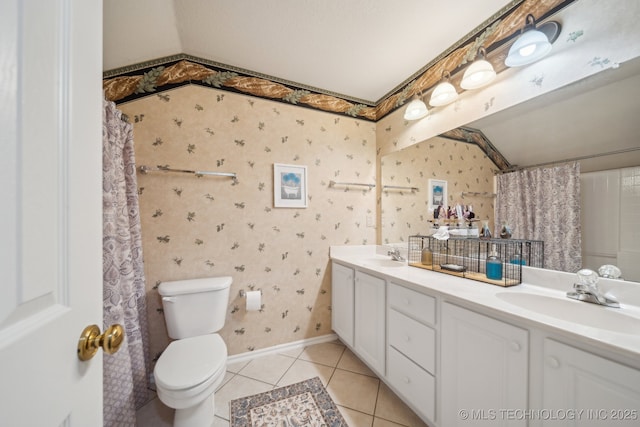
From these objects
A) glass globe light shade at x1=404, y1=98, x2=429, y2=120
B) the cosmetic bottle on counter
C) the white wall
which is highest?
glass globe light shade at x1=404, y1=98, x2=429, y2=120

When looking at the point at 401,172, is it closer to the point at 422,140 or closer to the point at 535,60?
the point at 422,140

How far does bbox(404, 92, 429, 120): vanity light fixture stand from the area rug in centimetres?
215

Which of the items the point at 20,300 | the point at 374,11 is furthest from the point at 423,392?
the point at 374,11

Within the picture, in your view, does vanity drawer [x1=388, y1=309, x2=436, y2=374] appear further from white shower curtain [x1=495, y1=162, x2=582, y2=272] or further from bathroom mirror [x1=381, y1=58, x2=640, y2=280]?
bathroom mirror [x1=381, y1=58, x2=640, y2=280]

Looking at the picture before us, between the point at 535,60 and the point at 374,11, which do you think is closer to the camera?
the point at 535,60

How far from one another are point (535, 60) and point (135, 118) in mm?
2505

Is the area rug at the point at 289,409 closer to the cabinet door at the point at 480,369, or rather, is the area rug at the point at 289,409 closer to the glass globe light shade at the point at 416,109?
the cabinet door at the point at 480,369

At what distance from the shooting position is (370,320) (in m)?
1.67

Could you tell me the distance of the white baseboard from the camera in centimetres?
189

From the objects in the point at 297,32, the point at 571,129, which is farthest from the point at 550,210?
the point at 297,32

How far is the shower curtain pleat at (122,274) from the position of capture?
1.17 m

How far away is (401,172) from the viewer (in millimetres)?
2199

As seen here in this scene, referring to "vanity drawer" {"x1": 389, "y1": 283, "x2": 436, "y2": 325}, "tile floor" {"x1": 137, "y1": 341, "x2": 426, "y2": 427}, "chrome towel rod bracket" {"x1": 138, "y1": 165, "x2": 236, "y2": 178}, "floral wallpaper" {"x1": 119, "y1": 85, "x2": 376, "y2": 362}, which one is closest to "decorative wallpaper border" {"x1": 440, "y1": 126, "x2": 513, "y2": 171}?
"floral wallpaper" {"x1": 119, "y1": 85, "x2": 376, "y2": 362}

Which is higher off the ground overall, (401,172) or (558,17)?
(558,17)
